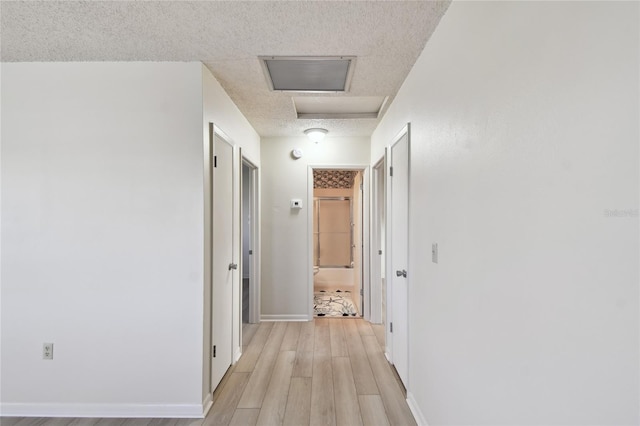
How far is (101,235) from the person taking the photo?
2.15m

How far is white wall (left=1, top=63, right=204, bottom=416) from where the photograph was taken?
2131mm

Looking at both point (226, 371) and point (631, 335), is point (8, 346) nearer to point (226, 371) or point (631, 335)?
point (226, 371)

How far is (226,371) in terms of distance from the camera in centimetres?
268

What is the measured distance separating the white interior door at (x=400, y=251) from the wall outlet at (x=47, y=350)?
2.47 m

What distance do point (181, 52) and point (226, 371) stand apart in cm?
248

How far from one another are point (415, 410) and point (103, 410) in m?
2.10

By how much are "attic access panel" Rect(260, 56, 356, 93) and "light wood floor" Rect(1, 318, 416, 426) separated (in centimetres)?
238

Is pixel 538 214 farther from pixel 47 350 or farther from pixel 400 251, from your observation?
pixel 47 350

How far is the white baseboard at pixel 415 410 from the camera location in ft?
6.37

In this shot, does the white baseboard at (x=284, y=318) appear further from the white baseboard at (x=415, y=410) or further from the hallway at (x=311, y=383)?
the white baseboard at (x=415, y=410)

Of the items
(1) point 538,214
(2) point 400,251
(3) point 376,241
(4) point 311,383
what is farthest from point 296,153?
(1) point 538,214

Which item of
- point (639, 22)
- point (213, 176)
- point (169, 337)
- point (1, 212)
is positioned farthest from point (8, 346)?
point (639, 22)

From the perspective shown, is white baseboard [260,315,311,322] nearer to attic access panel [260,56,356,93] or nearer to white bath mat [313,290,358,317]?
white bath mat [313,290,358,317]

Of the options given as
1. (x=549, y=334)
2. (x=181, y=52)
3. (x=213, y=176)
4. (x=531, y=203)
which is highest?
(x=181, y=52)
